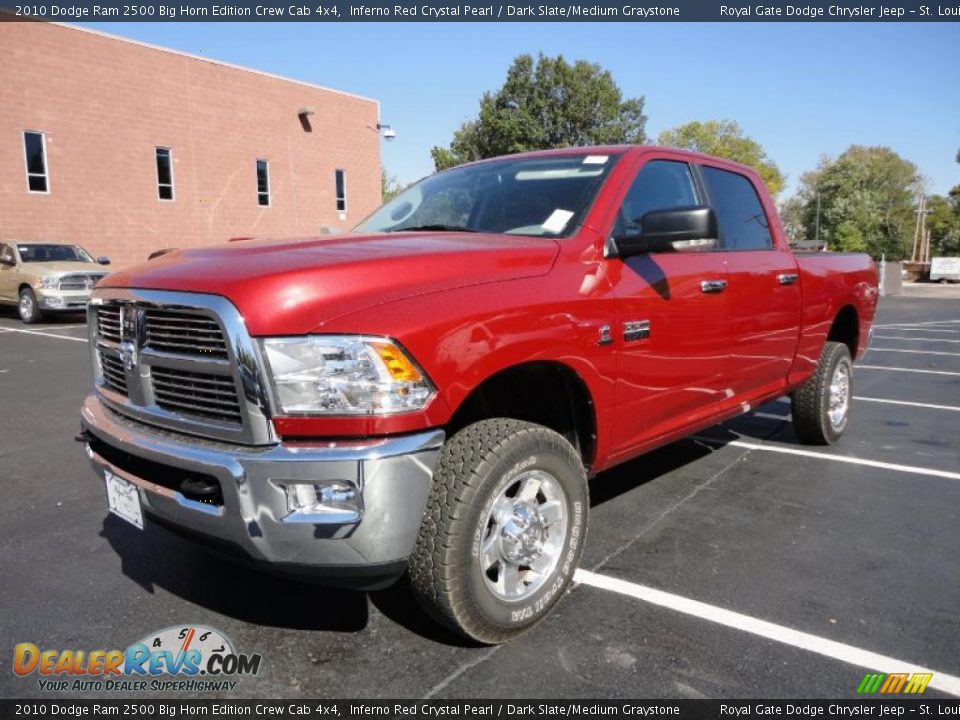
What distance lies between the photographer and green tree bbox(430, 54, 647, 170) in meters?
44.7

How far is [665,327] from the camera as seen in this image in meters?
3.23

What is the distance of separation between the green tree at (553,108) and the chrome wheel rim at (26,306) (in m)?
33.5

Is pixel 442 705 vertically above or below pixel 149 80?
below

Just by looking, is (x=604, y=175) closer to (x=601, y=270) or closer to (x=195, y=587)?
(x=601, y=270)

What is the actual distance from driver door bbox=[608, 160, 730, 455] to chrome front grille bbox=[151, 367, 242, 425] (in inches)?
61.6

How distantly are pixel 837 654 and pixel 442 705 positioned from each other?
4.74 ft

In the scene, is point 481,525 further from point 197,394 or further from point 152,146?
point 152,146

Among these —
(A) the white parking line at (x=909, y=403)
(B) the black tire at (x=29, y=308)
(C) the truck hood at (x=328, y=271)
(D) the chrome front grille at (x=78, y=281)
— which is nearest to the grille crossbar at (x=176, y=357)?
(C) the truck hood at (x=328, y=271)

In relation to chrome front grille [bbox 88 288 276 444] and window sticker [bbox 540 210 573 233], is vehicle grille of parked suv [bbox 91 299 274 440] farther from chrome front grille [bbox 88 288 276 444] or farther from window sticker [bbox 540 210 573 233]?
window sticker [bbox 540 210 573 233]

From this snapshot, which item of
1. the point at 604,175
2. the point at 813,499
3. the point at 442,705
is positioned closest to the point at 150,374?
the point at 442,705

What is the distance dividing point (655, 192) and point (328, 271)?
1.94 m

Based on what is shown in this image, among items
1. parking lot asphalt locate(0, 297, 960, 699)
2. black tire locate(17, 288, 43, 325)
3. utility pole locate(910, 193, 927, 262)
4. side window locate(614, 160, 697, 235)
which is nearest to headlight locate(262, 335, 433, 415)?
parking lot asphalt locate(0, 297, 960, 699)

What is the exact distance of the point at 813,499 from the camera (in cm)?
413

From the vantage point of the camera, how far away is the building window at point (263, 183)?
89.7ft
